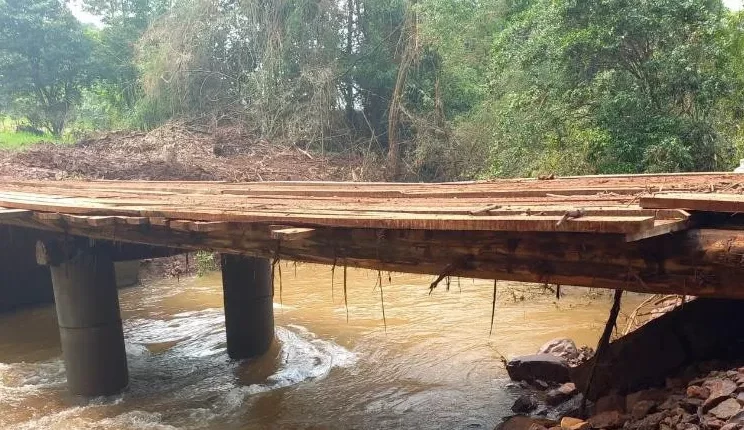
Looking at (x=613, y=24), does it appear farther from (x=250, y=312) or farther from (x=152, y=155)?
(x=152, y=155)

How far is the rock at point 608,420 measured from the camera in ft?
12.1

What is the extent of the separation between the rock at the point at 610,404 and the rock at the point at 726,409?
2.03 feet

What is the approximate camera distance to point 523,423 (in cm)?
452

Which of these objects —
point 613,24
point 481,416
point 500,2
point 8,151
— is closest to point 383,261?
point 481,416

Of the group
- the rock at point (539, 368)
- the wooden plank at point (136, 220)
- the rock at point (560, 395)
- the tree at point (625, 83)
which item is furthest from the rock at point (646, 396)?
the tree at point (625, 83)

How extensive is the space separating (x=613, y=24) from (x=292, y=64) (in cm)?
1233

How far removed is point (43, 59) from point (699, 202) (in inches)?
1088

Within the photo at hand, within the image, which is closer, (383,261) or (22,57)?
(383,261)

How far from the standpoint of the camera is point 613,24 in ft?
37.4

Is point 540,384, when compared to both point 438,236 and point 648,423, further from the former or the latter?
point 438,236

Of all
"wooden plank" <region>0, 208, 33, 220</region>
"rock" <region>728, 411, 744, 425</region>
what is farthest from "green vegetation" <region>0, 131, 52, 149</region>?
"rock" <region>728, 411, 744, 425</region>

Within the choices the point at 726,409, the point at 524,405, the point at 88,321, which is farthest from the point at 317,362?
the point at 726,409

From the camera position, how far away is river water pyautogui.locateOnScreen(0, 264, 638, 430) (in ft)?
21.2

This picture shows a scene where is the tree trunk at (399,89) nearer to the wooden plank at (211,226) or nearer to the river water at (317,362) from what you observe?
the river water at (317,362)
